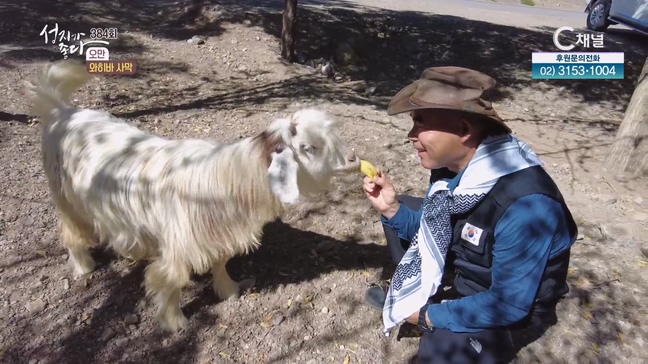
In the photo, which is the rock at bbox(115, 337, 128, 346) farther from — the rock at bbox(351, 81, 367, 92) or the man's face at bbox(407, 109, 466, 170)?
the rock at bbox(351, 81, 367, 92)

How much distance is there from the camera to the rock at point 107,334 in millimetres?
2998

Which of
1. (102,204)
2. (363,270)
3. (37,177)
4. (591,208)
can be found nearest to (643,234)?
(591,208)

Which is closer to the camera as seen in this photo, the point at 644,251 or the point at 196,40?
the point at 644,251

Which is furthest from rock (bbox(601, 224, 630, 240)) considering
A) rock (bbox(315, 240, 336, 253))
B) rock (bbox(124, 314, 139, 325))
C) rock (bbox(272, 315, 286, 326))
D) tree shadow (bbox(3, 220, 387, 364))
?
rock (bbox(124, 314, 139, 325))

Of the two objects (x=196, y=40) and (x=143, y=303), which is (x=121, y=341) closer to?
(x=143, y=303)

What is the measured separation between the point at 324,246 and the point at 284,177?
1492 mm

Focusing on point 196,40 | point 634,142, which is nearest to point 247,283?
point 634,142

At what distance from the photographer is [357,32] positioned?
9555 mm

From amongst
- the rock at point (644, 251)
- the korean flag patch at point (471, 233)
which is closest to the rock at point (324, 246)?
the korean flag patch at point (471, 233)

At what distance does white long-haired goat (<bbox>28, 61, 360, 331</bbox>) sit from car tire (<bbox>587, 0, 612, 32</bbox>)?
1234 cm

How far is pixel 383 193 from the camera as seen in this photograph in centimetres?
277

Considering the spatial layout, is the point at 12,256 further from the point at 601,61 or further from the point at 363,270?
the point at 601,61

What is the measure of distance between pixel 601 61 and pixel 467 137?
9308mm
